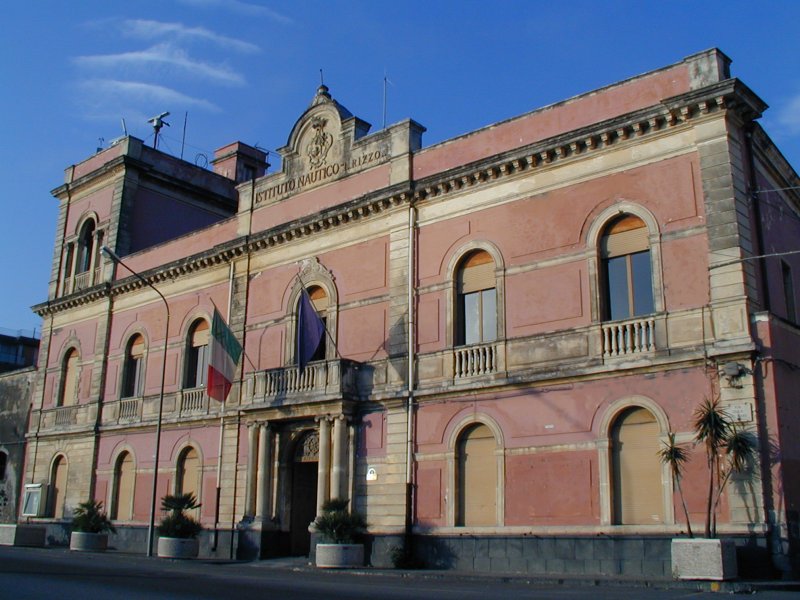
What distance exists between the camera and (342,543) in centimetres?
2027

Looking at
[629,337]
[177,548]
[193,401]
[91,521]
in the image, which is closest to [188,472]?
[193,401]

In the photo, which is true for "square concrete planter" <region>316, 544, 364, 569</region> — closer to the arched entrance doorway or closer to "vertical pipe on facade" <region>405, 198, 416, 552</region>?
"vertical pipe on facade" <region>405, 198, 416, 552</region>

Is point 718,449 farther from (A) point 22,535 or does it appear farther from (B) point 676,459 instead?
(A) point 22,535

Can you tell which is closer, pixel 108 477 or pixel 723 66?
pixel 723 66

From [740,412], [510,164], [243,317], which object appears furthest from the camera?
[243,317]

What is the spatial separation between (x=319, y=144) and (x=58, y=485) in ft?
56.2

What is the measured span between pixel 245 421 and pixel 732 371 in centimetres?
1428

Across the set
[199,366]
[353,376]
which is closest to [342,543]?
[353,376]

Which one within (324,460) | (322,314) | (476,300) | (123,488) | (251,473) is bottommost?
(123,488)

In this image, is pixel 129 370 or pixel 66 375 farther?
pixel 66 375

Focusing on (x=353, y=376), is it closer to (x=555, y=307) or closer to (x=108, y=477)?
(x=555, y=307)

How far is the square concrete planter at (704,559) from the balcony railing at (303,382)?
32.5ft

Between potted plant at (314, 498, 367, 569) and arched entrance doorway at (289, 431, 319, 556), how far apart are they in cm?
296

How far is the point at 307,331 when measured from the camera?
22609mm
